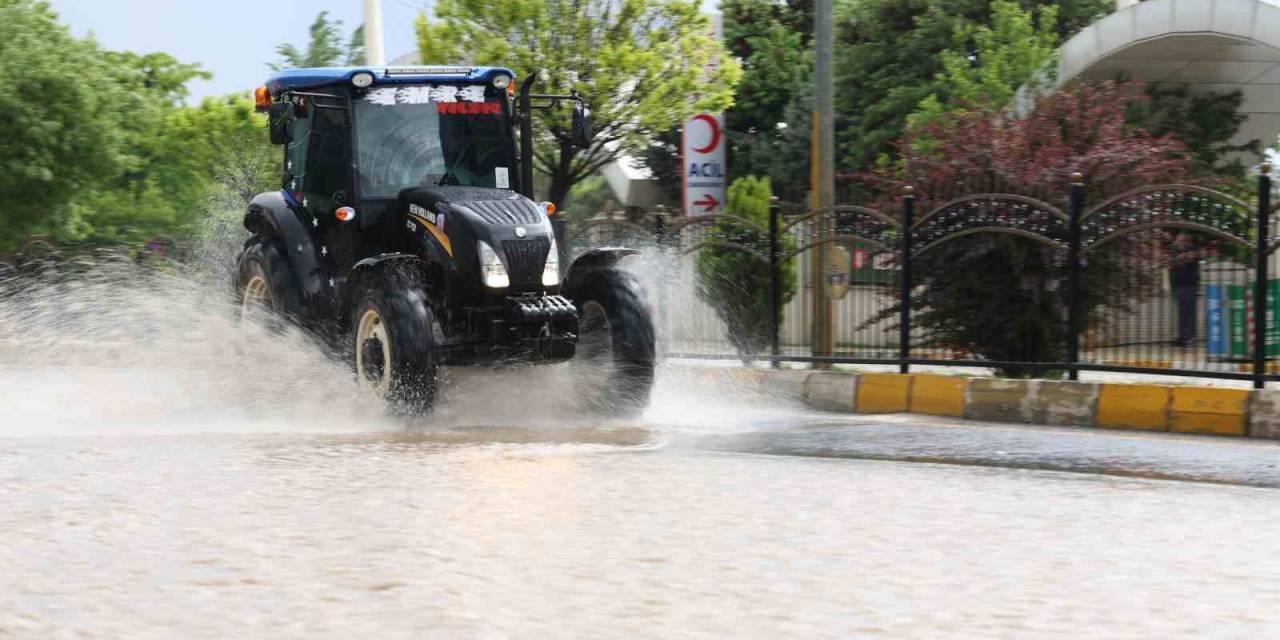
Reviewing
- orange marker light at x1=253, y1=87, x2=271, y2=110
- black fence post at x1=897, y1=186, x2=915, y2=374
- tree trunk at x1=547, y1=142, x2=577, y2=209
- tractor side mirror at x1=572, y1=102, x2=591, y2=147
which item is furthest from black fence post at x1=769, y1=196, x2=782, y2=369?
tree trunk at x1=547, y1=142, x2=577, y2=209

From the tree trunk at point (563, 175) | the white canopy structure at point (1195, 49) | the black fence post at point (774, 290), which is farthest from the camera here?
the white canopy structure at point (1195, 49)

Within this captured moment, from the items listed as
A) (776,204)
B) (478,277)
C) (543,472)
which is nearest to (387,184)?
(478,277)

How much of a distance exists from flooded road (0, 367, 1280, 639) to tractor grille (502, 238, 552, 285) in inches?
41.4

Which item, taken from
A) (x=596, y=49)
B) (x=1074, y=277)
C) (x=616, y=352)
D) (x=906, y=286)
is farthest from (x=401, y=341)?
(x=596, y=49)

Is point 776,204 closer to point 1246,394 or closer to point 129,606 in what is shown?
point 1246,394

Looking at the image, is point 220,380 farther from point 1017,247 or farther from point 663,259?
point 1017,247

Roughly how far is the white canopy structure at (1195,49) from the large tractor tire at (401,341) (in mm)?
16210

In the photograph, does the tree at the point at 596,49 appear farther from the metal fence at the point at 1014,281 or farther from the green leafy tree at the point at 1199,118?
the green leafy tree at the point at 1199,118

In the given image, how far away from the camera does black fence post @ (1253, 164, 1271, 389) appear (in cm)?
1084

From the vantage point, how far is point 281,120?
1044 centimetres

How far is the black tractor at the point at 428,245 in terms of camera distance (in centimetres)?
999

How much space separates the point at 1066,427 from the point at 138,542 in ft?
24.1

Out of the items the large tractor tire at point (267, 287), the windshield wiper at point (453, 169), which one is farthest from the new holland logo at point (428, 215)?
the large tractor tire at point (267, 287)

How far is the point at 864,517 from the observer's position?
22.1ft
